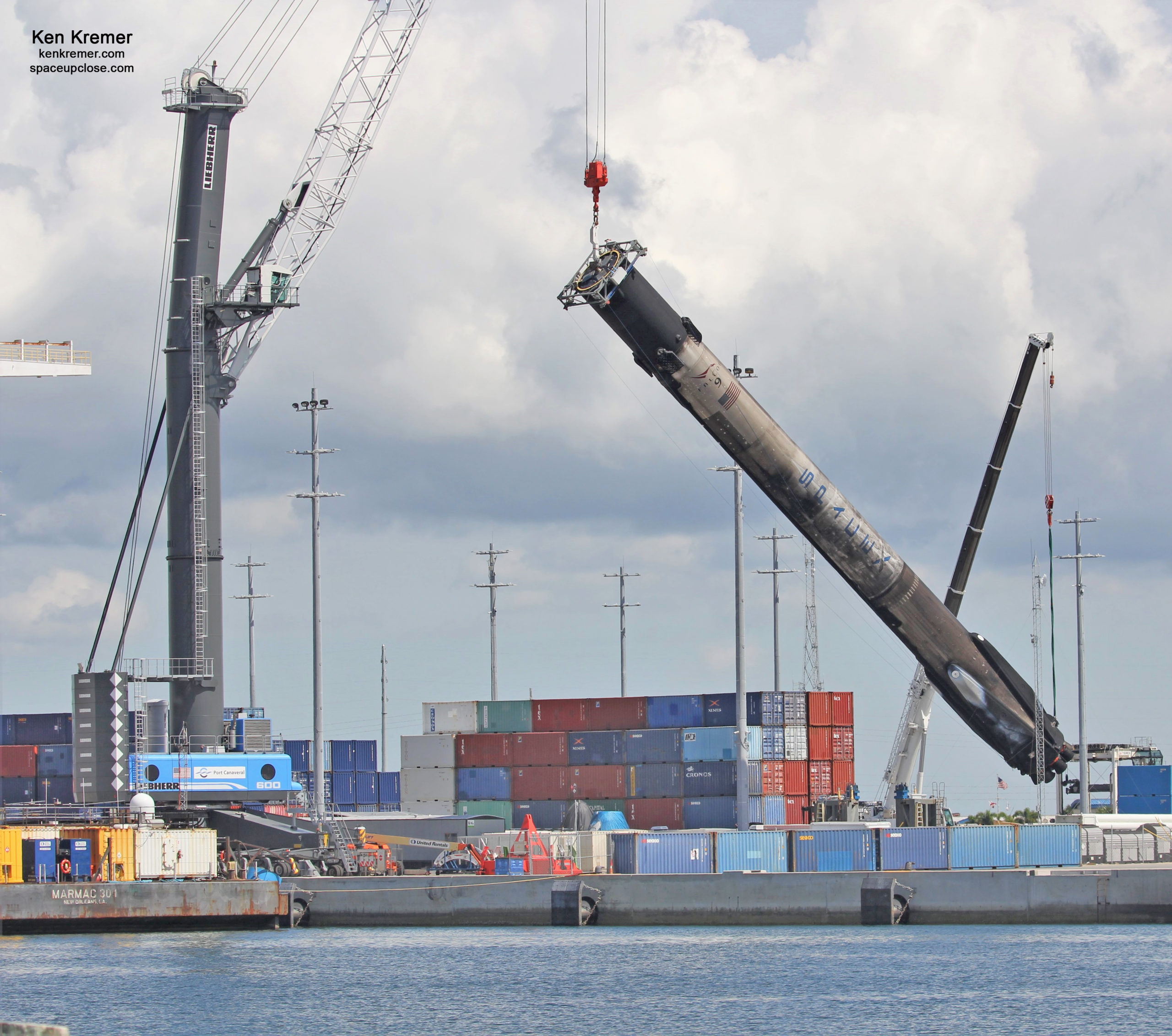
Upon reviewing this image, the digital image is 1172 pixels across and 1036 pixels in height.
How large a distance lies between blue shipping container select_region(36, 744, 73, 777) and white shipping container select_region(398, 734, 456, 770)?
43.5ft

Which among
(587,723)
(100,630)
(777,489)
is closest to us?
(777,489)

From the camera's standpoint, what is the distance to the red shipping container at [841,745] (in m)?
70.9

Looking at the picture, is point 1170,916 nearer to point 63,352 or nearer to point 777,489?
point 777,489

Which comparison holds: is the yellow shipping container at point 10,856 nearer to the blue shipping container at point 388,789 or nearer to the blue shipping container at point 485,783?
the blue shipping container at point 485,783

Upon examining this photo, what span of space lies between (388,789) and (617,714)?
2338cm

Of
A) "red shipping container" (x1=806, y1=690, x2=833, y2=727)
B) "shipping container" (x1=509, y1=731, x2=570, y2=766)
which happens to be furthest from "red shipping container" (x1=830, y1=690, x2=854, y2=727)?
"shipping container" (x1=509, y1=731, x2=570, y2=766)

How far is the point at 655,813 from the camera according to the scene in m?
69.8

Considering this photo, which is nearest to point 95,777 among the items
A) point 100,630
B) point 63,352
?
point 100,630

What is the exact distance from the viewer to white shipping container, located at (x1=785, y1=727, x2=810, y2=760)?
69.4 m

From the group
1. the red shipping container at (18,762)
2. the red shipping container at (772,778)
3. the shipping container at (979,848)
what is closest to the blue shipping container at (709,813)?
the red shipping container at (772,778)

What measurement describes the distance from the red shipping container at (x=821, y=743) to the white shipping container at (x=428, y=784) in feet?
48.1

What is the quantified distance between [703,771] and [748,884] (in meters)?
14.4

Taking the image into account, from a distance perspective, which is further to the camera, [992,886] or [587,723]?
[587,723]

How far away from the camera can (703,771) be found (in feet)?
228
